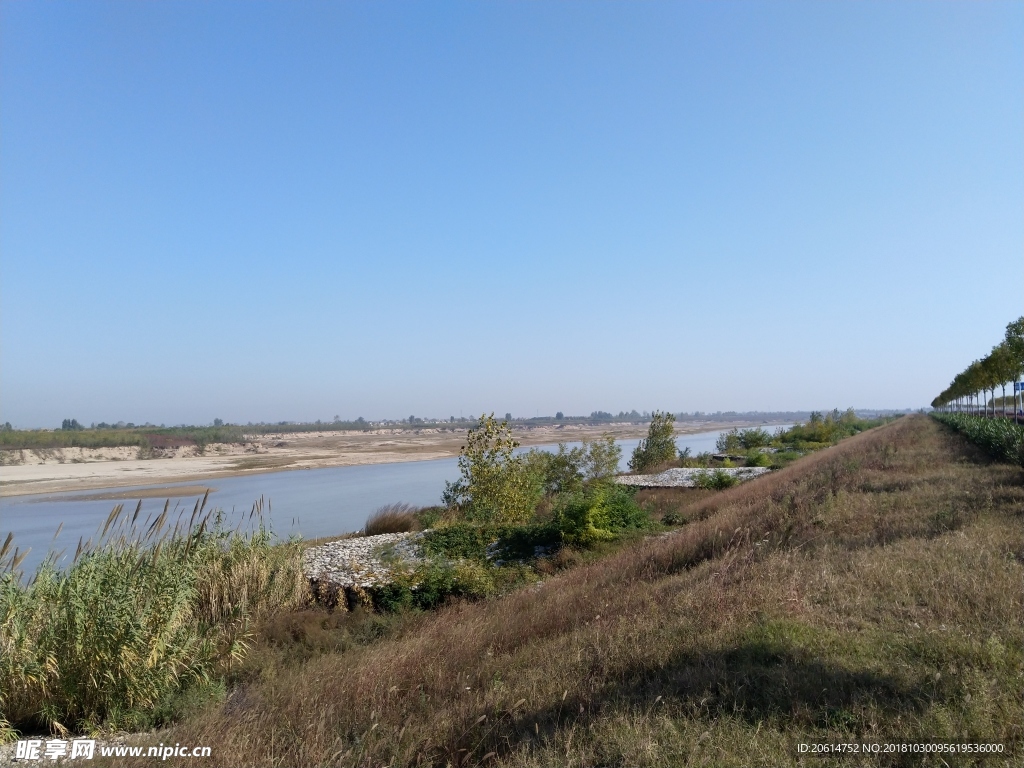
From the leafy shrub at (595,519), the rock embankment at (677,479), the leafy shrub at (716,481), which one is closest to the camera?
the leafy shrub at (595,519)

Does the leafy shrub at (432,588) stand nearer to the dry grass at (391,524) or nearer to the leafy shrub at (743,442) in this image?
the dry grass at (391,524)

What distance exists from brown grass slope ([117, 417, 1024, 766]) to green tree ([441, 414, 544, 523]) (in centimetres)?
960

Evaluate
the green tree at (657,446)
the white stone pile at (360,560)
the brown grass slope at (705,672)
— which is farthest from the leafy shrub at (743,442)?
the brown grass slope at (705,672)

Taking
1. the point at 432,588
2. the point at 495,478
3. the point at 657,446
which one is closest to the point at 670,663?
the point at 432,588

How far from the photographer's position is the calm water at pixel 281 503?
21.6 m

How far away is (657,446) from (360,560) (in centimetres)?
2840

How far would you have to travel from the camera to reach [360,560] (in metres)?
13.7

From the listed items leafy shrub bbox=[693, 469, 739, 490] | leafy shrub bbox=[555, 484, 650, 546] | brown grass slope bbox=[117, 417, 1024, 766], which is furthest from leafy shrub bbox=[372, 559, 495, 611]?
leafy shrub bbox=[693, 469, 739, 490]

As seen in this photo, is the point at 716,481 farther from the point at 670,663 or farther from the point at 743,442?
the point at 743,442

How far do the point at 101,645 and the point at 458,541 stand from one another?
9.61 m

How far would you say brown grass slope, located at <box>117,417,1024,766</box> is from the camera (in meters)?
3.70

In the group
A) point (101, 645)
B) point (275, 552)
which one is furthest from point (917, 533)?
point (275, 552)

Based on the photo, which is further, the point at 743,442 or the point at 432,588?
the point at 743,442

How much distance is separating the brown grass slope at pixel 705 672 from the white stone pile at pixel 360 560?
3705 mm
